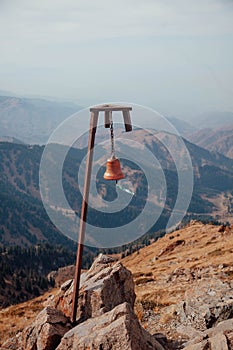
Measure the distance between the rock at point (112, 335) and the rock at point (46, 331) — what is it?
45.3 inches

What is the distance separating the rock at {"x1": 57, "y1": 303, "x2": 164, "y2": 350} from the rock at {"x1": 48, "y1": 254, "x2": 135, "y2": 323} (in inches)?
102

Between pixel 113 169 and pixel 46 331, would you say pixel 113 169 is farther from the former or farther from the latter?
pixel 46 331

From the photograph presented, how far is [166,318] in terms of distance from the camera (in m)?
20.1

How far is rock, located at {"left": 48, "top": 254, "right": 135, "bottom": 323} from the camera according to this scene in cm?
1655

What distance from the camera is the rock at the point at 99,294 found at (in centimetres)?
1655

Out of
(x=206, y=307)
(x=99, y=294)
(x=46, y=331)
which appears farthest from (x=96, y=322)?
(x=206, y=307)

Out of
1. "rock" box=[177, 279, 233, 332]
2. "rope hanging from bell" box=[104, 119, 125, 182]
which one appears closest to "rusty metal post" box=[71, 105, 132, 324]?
"rope hanging from bell" box=[104, 119, 125, 182]

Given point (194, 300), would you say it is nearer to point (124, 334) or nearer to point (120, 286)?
point (120, 286)

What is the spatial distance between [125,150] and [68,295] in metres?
8.03

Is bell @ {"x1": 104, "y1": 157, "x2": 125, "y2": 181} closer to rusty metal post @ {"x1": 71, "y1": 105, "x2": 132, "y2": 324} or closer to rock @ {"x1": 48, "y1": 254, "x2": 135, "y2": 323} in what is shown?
rusty metal post @ {"x1": 71, "y1": 105, "x2": 132, "y2": 324}

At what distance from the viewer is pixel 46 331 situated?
1460 cm

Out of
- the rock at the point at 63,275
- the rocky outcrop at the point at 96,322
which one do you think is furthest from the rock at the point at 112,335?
the rock at the point at 63,275

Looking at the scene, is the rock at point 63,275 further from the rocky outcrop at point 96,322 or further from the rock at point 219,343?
the rock at point 219,343

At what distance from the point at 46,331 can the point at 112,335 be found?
13.0ft
